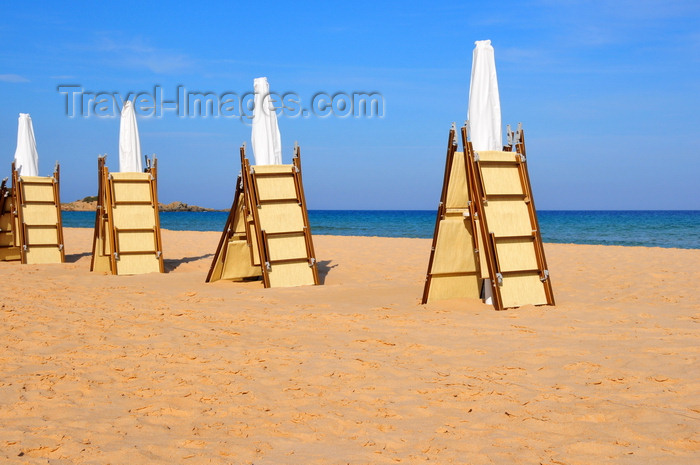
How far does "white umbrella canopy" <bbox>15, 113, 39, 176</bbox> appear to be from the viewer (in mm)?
14789

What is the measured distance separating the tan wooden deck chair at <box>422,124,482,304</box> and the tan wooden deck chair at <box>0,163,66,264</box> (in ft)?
32.4

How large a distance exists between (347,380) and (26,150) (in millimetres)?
12983

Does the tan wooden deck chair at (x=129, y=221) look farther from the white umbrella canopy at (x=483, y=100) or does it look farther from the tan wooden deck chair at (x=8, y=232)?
the white umbrella canopy at (x=483, y=100)

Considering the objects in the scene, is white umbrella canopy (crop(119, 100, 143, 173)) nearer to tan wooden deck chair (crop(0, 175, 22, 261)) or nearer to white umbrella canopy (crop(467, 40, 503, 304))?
tan wooden deck chair (crop(0, 175, 22, 261))

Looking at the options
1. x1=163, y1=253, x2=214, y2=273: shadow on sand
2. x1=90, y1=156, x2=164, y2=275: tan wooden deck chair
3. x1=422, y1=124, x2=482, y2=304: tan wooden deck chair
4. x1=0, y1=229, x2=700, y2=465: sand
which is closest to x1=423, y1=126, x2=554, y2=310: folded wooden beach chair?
x1=422, y1=124, x2=482, y2=304: tan wooden deck chair

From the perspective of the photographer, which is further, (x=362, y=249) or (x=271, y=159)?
(x=362, y=249)

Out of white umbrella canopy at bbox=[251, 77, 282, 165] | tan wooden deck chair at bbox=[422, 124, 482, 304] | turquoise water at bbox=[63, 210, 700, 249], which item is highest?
white umbrella canopy at bbox=[251, 77, 282, 165]

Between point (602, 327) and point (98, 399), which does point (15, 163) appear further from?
point (602, 327)

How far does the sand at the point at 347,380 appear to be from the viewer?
346 centimetres

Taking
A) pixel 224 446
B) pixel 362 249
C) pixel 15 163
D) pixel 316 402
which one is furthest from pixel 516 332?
pixel 15 163

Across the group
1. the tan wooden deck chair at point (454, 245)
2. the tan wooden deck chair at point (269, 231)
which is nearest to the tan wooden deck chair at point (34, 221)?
the tan wooden deck chair at point (269, 231)

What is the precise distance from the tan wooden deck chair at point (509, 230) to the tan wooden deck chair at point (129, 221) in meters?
6.80

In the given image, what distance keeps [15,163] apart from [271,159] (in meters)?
7.43

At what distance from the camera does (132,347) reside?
5.66m
